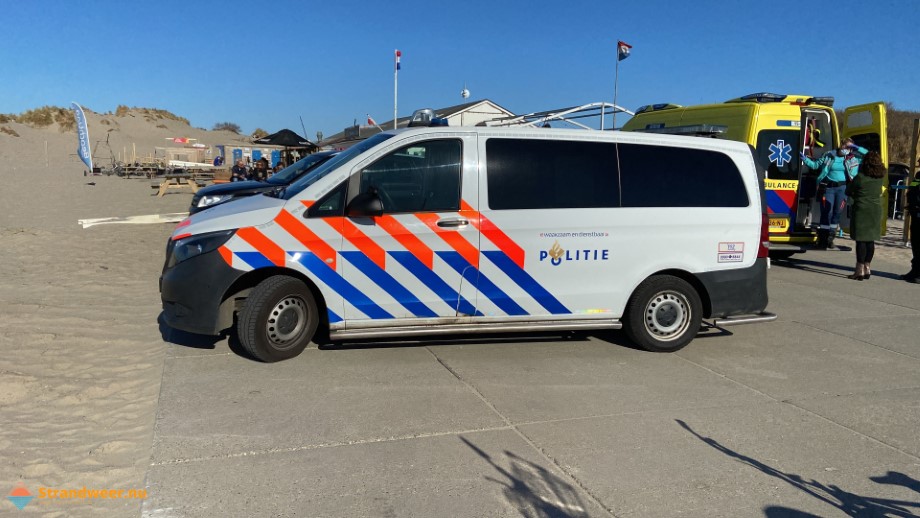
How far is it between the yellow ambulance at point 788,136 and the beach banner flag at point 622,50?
13.2 feet

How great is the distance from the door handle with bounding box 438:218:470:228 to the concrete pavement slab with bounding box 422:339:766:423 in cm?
119

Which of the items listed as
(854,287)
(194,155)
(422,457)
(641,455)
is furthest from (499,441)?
(194,155)

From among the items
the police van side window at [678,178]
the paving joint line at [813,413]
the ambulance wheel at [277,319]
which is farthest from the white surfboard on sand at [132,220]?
the paving joint line at [813,413]

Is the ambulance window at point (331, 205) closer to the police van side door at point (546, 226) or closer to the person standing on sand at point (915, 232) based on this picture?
the police van side door at point (546, 226)

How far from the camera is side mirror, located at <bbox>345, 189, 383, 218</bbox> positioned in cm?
509

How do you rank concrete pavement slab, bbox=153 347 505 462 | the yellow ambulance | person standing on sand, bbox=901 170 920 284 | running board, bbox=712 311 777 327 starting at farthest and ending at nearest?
the yellow ambulance
person standing on sand, bbox=901 170 920 284
running board, bbox=712 311 777 327
concrete pavement slab, bbox=153 347 505 462

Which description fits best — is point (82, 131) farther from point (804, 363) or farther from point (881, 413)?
point (881, 413)

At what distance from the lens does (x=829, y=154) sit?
1055cm

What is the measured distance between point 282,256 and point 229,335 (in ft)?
4.97

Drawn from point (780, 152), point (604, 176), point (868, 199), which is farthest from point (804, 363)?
point (780, 152)

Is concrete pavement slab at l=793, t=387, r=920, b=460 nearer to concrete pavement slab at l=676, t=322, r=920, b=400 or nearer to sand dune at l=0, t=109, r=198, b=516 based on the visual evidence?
concrete pavement slab at l=676, t=322, r=920, b=400

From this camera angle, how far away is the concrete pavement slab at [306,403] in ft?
13.2

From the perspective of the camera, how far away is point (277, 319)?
5285 mm

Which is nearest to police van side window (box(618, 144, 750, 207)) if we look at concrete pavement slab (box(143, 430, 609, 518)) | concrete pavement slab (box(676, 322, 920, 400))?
concrete pavement slab (box(676, 322, 920, 400))
